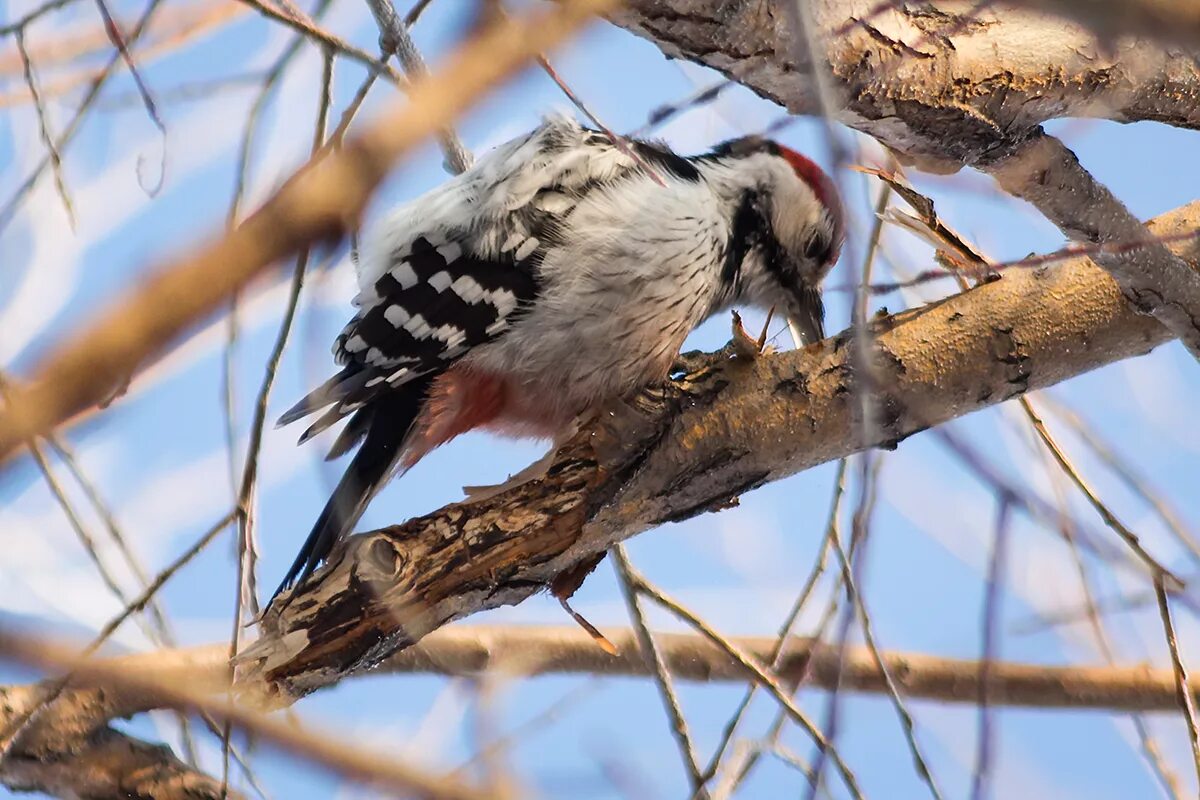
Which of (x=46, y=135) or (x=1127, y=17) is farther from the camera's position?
(x=46, y=135)

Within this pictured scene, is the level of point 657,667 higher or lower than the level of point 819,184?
lower

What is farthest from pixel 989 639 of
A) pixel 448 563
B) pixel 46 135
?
pixel 46 135

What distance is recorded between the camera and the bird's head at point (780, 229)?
2578 millimetres

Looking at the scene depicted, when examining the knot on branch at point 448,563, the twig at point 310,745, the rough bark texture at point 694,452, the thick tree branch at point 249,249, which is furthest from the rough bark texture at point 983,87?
the twig at point 310,745

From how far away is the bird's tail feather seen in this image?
2.03 m

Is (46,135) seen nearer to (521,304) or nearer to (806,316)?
(521,304)

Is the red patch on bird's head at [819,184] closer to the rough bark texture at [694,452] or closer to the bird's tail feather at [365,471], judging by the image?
the rough bark texture at [694,452]

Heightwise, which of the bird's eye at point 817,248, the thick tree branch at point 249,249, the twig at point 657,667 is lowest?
the thick tree branch at point 249,249

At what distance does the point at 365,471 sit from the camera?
219cm

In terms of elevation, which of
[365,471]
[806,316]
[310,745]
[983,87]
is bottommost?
[310,745]

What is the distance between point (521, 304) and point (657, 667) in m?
0.71

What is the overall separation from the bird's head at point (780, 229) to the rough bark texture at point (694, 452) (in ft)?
2.07

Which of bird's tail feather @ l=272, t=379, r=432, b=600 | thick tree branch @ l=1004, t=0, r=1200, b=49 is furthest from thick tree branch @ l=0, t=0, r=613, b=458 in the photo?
bird's tail feather @ l=272, t=379, r=432, b=600

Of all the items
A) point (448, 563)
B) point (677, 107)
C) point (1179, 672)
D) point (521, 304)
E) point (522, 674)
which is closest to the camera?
point (677, 107)
